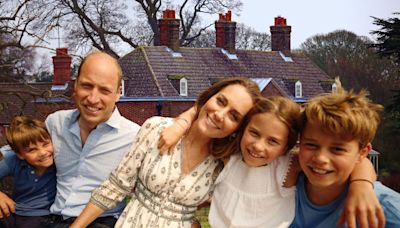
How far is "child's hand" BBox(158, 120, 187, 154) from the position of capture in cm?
281

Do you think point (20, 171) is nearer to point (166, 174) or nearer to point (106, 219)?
point (106, 219)

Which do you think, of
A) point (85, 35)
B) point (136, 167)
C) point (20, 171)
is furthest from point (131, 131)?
point (85, 35)

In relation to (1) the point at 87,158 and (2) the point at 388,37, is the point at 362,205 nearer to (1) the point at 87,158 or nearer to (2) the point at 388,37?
(1) the point at 87,158

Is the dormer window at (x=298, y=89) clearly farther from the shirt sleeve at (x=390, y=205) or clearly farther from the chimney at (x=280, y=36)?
the shirt sleeve at (x=390, y=205)

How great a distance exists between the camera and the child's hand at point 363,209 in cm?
232

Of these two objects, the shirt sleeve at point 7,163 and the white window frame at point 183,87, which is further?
the white window frame at point 183,87

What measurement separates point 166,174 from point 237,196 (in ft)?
1.12

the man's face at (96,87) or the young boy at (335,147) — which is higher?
the man's face at (96,87)

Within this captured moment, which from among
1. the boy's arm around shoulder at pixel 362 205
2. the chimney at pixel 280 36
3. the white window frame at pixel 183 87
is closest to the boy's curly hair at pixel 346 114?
the boy's arm around shoulder at pixel 362 205

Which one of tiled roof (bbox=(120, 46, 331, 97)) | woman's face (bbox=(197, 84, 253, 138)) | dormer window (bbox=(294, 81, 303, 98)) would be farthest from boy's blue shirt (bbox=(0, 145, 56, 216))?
dormer window (bbox=(294, 81, 303, 98))

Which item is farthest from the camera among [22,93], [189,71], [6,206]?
[189,71]

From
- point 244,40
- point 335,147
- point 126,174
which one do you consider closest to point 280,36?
point 244,40

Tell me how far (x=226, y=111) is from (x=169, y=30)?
21483 mm

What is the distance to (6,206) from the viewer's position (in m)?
3.32
